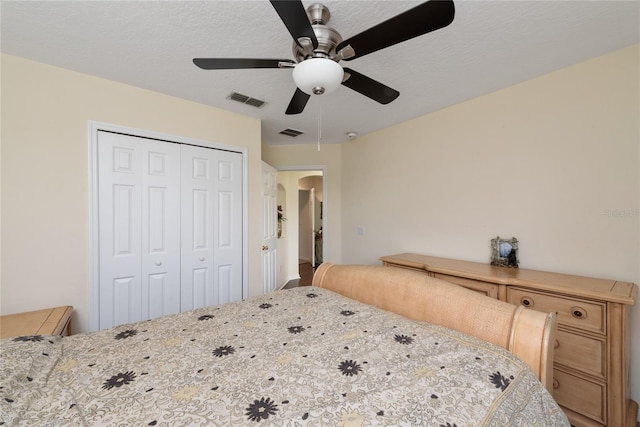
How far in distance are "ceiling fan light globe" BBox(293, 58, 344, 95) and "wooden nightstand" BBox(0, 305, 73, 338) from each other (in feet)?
6.72

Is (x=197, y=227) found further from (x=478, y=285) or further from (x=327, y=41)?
(x=478, y=285)

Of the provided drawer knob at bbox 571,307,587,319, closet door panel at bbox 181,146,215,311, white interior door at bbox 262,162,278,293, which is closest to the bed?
drawer knob at bbox 571,307,587,319

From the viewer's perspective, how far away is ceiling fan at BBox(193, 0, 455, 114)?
1.00 meters

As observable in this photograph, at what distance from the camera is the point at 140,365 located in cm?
97

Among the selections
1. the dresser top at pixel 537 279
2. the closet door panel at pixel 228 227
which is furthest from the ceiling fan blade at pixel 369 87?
the closet door panel at pixel 228 227

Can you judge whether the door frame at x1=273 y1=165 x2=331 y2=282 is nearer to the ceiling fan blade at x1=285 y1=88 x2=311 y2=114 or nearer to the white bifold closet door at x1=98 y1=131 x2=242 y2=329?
the white bifold closet door at x1=98 y1=131 x2=242 y2=329

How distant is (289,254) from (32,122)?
12.8 ft

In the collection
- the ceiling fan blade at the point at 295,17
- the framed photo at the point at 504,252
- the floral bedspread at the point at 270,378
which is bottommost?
the floral bedspread at the point at 270,378

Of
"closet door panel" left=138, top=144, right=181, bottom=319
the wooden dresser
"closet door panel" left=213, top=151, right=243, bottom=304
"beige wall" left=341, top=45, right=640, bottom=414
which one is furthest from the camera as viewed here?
"closet door panel" left=213, top=151, right=243, bottom=304

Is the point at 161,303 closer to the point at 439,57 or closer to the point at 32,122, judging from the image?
the point at 32,122

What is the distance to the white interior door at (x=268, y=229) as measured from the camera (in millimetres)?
3207

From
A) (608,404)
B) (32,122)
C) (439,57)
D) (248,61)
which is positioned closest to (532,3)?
(439,57)

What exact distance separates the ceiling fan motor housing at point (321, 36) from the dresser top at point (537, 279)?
182 centimetres

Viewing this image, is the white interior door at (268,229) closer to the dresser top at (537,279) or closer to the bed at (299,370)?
the dresser top at (537,279)
